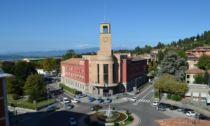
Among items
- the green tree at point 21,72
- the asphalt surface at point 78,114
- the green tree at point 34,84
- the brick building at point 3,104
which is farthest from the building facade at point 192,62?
the brick building at point 3,104

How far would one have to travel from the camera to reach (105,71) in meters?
60.2

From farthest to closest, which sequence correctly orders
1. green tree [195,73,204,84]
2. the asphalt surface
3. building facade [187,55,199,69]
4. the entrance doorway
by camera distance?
building facade [187,55,199,69] < green tree [195,73,204,84] < the entrance doorway < the asphalt surface

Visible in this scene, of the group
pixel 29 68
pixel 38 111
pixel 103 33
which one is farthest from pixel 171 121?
pixel 29 68

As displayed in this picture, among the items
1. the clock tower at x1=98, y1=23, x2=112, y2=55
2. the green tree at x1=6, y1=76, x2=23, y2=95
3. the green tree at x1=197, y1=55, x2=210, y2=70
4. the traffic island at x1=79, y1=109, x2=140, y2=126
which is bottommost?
the traffic island at x1=79, y1=109, x2=140, y2=126

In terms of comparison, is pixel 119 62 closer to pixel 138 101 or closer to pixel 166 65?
pixel 138 101

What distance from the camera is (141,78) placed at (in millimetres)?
82688

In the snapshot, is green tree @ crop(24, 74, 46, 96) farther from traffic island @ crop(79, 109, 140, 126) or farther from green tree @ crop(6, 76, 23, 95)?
traffic island @ crop(79, 109, 140, 126)

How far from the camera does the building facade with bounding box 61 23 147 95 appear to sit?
5975 cm

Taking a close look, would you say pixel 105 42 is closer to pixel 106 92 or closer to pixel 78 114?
pixel 106 92

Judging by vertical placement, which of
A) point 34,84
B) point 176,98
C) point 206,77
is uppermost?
point 206,77

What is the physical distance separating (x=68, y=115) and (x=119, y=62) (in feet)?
103

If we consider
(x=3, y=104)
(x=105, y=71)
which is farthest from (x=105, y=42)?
(x=3, y=104)

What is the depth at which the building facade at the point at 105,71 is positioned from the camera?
196ft

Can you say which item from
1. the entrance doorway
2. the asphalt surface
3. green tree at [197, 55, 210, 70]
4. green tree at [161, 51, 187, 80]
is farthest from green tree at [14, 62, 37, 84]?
green tree at [197, 55, 210, 70]
